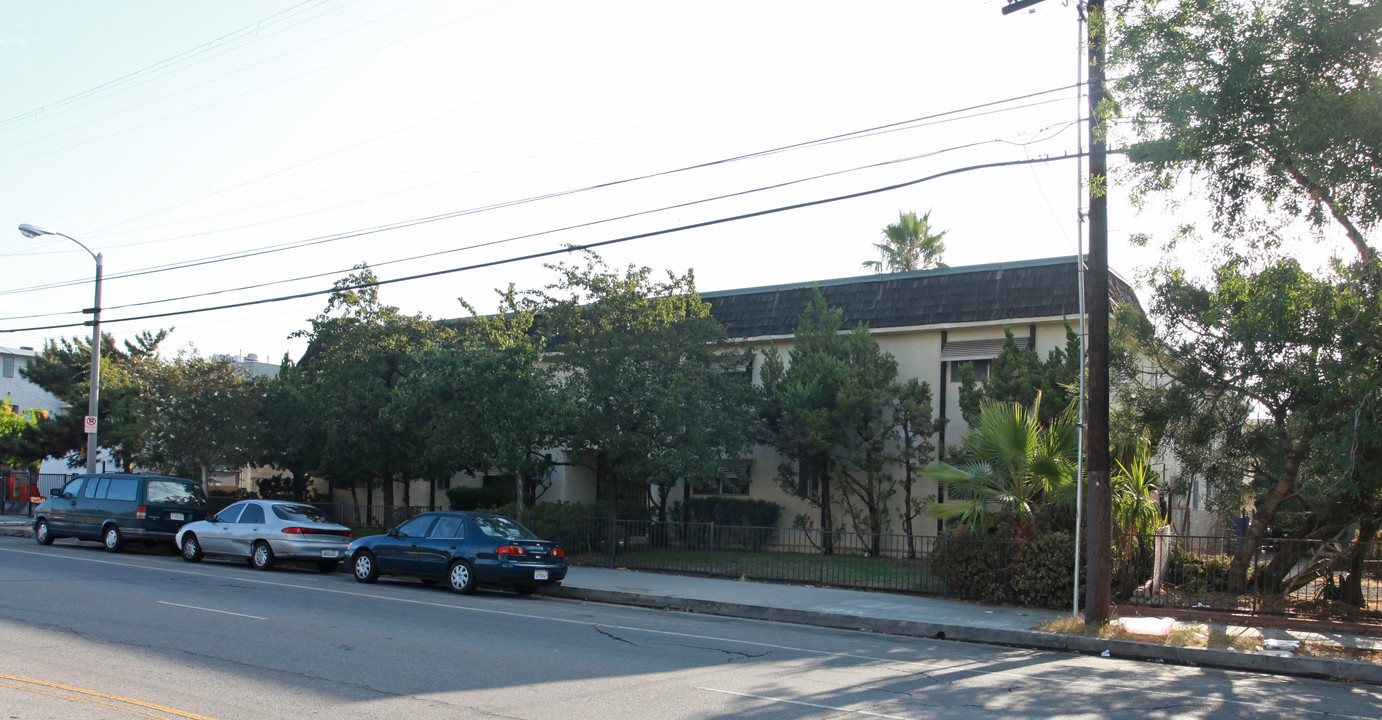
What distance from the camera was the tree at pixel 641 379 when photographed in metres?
21.4

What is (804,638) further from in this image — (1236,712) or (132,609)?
(132,609)

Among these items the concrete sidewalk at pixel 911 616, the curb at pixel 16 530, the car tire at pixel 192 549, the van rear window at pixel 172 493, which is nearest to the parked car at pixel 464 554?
the concrete sidewalk at pixel 911 616

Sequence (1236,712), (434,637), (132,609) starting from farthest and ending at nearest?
(132,609) < (434,637) < (1236,712)

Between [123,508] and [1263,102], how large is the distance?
77.6 ft

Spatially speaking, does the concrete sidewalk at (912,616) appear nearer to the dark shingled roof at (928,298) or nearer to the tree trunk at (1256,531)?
the tree trunk at (1256,531)

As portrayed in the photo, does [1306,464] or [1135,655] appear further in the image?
[1306,464]

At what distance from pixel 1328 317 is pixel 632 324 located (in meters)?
13.3

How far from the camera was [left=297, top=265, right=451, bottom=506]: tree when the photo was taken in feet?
83.2

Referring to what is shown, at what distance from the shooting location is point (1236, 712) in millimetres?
8742

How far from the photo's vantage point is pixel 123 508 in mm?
22891

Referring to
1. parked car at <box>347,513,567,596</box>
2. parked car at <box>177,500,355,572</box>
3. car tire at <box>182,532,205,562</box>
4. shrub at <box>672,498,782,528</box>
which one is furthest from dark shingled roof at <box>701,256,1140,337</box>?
car tire at <box>182,532,205,562</box>

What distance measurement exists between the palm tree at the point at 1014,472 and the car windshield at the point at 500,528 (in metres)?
7.03

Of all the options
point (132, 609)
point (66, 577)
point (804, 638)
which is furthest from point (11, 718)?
point (66, 577)

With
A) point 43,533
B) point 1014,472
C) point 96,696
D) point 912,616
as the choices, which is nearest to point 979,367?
point 1014,472
